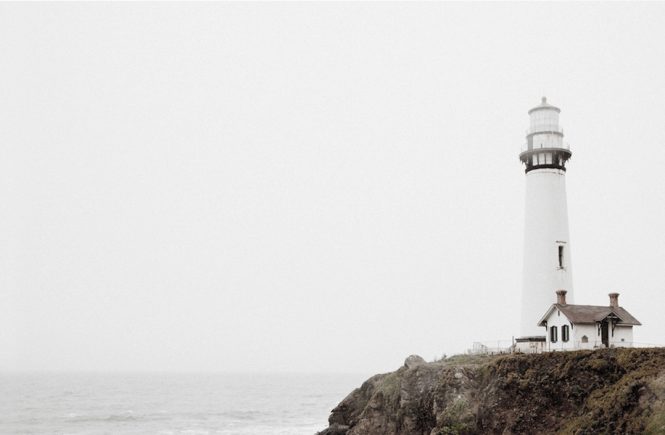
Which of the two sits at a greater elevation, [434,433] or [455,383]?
[455,383]

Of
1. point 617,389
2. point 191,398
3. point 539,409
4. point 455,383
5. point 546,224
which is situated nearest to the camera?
point 617,389

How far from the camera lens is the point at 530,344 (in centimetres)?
3119

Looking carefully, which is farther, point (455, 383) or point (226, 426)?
point (226, 426)

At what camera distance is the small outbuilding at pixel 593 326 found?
2839cm

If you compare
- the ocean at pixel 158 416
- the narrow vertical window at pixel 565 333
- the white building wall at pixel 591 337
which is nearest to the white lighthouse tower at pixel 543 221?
the narrow vertical window at pixel 565 333

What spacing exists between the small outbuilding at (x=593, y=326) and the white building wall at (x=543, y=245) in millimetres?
3095

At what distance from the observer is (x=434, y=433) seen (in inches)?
925

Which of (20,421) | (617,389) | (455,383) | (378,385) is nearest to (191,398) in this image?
(20,421)

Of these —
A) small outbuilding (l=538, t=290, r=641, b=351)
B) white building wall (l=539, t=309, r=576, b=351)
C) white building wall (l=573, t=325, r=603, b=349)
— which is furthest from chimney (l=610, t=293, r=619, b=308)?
white building wall (l=539, t=309, r=576, b=351)

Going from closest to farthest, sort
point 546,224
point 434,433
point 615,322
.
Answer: point 434,433 → point 615,322 → point 546,224

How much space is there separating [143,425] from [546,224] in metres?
37.1

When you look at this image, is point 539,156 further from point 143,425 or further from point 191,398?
point 191,398

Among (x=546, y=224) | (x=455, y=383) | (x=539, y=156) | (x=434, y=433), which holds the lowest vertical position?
(x=434, y=433)

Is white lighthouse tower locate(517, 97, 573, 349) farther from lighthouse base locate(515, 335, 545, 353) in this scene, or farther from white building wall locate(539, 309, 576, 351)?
white building wall locate(539, 309, 576, 351)
